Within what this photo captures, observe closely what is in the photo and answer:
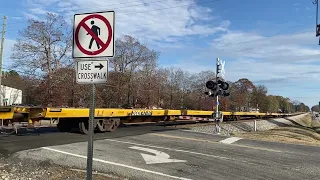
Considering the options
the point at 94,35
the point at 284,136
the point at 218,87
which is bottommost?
the point at 284,136

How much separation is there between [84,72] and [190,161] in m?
5.66

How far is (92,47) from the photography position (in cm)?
446

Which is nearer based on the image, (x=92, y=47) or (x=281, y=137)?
(x=92, y=47)

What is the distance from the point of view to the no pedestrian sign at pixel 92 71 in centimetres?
436

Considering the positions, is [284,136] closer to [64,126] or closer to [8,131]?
[64,126]

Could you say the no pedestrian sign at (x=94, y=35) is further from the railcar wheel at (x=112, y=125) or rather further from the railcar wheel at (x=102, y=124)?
the railcar wheel at (x=112, y=125)

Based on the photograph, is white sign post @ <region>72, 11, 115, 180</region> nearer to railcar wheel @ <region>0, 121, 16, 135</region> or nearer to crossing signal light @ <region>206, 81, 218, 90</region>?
railcar wheel @ <region>0, 121, 16, 135</region>

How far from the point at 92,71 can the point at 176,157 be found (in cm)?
605

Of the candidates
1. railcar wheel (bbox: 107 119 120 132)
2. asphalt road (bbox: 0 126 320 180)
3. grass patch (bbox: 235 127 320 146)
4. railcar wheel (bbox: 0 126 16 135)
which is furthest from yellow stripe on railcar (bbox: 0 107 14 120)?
grass patch (bbox: 235 127 320 146)

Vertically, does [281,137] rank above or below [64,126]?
below

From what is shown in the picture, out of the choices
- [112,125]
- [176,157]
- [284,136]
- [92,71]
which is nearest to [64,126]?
[112,125]

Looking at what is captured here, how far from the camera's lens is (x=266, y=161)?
31.7 feet

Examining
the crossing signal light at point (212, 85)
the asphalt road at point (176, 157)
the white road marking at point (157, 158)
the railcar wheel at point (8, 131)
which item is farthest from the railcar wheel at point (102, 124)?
the white road marking at point (157, 158)

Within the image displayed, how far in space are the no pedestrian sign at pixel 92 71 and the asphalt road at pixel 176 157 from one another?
3.70 metres
